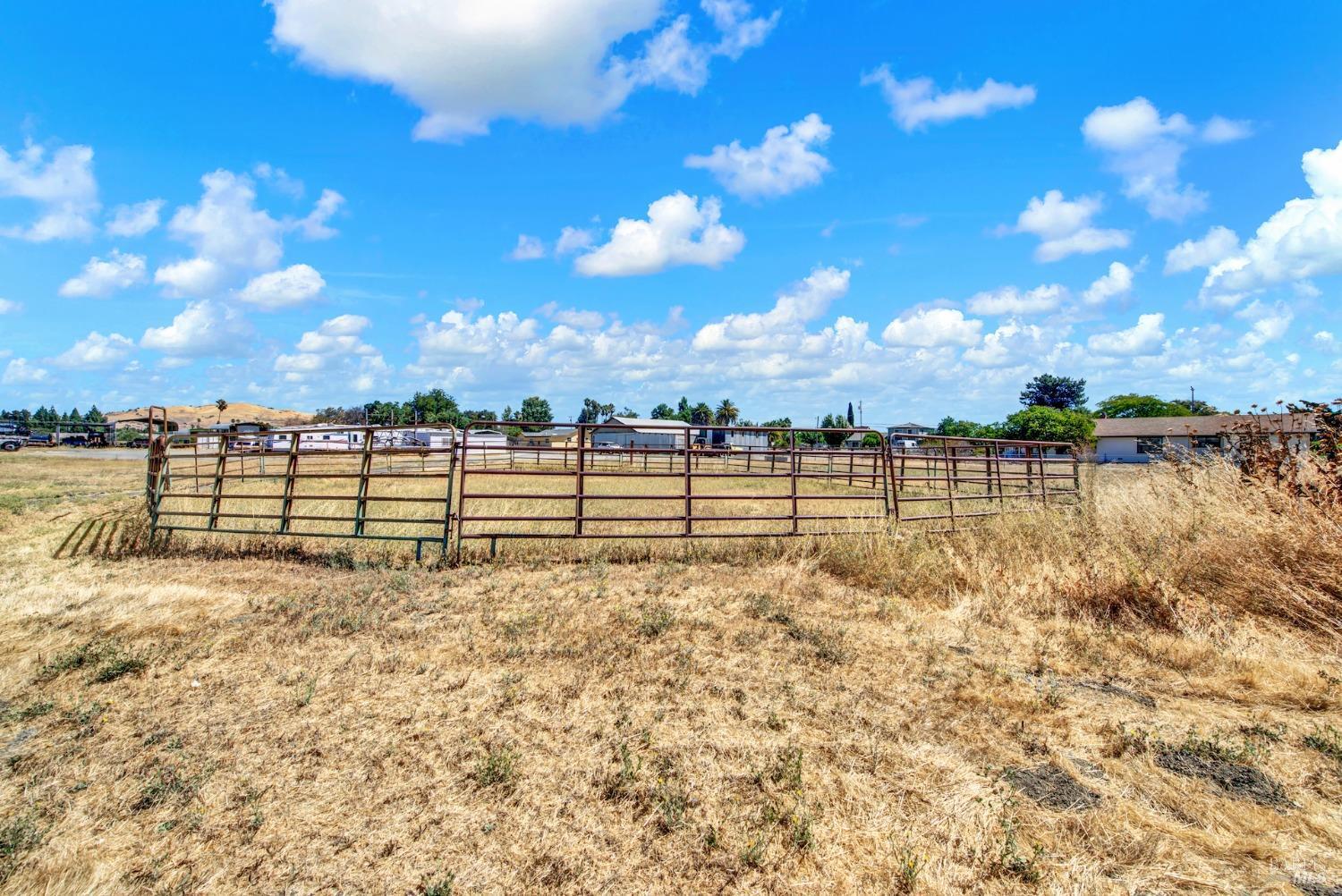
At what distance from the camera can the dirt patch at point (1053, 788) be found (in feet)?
11.1

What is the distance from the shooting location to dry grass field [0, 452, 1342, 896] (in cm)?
298

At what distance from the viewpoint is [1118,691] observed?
485cm

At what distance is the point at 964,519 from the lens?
38.2 ft

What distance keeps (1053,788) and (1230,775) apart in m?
1.05

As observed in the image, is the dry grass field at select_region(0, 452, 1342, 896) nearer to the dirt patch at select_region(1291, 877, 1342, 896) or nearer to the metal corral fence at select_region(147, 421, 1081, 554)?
the dirt patch at select_region(1291, 877, 1342, 896)

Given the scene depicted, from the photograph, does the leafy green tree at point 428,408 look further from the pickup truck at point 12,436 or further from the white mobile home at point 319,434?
the white mobile home at point 319,434

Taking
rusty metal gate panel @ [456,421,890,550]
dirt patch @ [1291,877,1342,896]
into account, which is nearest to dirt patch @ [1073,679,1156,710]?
dirt patch @ [1291,877,1342,896]

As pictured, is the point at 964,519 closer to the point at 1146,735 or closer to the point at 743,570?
the point at 743,570

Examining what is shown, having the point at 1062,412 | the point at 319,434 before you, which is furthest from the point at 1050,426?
the point at 319,434

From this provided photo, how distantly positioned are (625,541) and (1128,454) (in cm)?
6571

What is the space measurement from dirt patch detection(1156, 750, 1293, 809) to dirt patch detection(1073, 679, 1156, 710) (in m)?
0.80

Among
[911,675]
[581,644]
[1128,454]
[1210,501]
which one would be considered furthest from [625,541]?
[1128,454]

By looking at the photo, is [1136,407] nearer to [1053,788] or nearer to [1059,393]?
[1059,393]

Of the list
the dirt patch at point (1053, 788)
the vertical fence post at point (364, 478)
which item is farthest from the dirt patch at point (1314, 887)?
the vertical fence post at point (364, 478)
